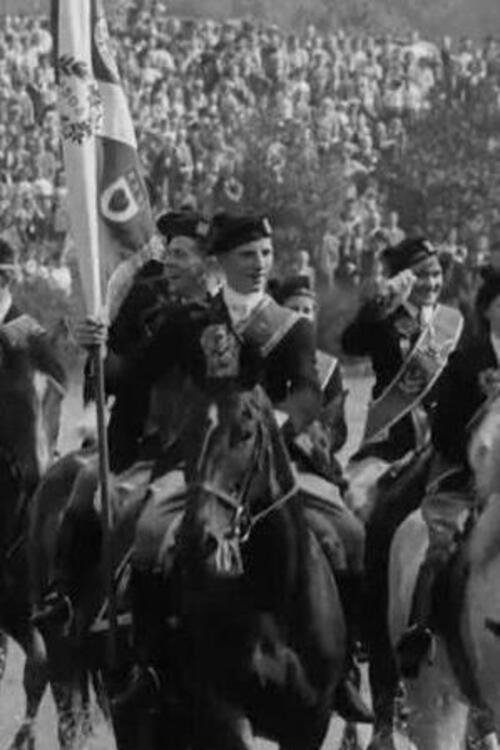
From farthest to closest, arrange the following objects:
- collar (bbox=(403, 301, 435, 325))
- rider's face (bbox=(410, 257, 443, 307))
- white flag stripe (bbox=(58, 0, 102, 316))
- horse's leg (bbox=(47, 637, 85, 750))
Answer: rider's face (bbox=(410, 257, 443, 307))
collar (bbox=(403, 301, 435, 325))
horse's leg (bbox=(47, 637, 85, 750))
white flag stripe (bbox=(58, 0, 102, 316))

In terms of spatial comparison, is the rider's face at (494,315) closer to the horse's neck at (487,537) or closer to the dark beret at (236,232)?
the horse's neck at (487,537)

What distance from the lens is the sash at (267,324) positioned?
11.0m

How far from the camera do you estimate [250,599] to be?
10586 mm

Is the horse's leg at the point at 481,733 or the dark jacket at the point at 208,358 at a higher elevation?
the dark jacket at the point at 208,358

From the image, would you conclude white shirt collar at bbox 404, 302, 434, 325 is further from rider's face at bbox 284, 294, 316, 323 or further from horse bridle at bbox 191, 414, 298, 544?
horse bridle at bbox 191, 414, 298, 544

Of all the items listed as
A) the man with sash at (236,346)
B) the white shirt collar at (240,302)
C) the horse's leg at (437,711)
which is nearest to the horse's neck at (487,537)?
the horse's leg at (437,711)

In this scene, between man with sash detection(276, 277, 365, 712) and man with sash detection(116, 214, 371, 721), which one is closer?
man with sash detection(116, 214, 371, 721)

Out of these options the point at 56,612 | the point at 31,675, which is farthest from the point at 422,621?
the point at 31,675

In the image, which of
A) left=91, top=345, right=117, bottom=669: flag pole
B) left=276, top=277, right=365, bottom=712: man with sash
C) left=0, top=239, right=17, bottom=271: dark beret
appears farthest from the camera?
left=0, top=239, right=17, bottom=271: dark beret

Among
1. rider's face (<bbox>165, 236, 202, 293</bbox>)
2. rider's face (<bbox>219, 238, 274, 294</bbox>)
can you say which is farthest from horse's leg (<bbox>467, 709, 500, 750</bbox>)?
rider's face (<bbox>165, 236, 202, 293</bbox>)

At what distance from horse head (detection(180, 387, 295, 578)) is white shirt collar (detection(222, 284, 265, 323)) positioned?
801 mm

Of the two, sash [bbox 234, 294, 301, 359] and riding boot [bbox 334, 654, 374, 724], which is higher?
sash [bbox 234, 294, 301, 359]

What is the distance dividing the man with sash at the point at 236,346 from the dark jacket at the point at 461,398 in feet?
1.58

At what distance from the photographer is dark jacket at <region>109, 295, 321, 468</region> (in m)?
10.4
